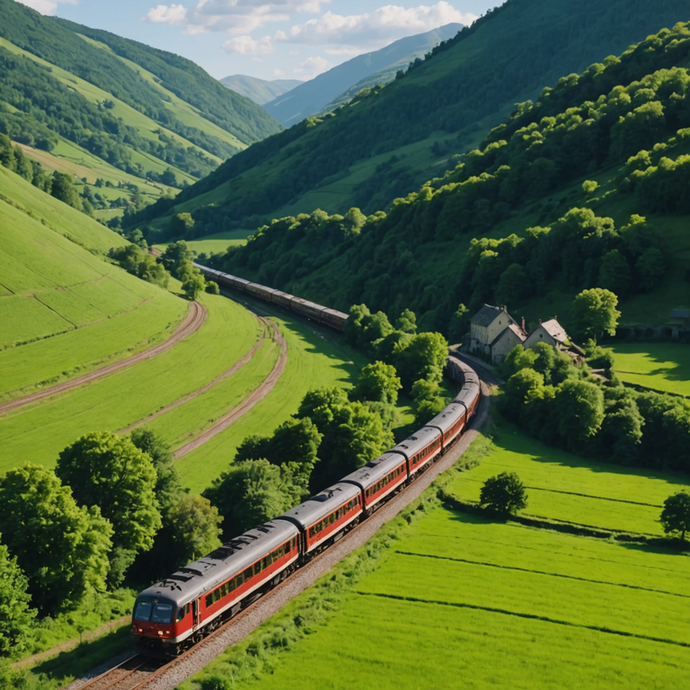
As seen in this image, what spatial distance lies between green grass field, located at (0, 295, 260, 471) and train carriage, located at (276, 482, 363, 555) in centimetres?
2541

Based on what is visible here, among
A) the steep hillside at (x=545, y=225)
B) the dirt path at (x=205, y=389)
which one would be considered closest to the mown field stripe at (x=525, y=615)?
the dirt path at (x=205, y=389)

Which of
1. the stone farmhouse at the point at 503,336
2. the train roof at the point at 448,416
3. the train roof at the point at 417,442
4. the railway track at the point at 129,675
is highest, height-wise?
the stone farmhouse at the point at 503,336

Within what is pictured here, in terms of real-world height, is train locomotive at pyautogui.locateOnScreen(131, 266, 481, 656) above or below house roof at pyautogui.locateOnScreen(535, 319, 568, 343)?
below

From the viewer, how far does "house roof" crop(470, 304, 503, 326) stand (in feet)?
317

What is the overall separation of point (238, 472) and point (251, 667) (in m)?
16.8

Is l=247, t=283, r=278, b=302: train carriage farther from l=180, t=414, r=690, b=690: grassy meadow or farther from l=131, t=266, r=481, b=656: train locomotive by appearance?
l=180, t=414, r=690, b=690: grassy meadow

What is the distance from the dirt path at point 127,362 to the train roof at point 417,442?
A: 37.6 metres

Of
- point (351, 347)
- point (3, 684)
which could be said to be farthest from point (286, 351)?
point (3, 684)

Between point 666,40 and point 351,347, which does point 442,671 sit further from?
point 666,40

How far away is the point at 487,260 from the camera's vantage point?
4537 inches

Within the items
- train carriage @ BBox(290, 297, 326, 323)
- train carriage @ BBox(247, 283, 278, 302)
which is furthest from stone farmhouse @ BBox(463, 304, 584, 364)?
train carriage @ BBox(247, 283, 278, 302)

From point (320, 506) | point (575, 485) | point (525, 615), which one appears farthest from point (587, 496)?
point (320, 506)

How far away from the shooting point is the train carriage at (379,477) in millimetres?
45562

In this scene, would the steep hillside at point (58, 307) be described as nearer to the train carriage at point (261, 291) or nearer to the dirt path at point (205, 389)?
the dirt path at point (205, 389)
